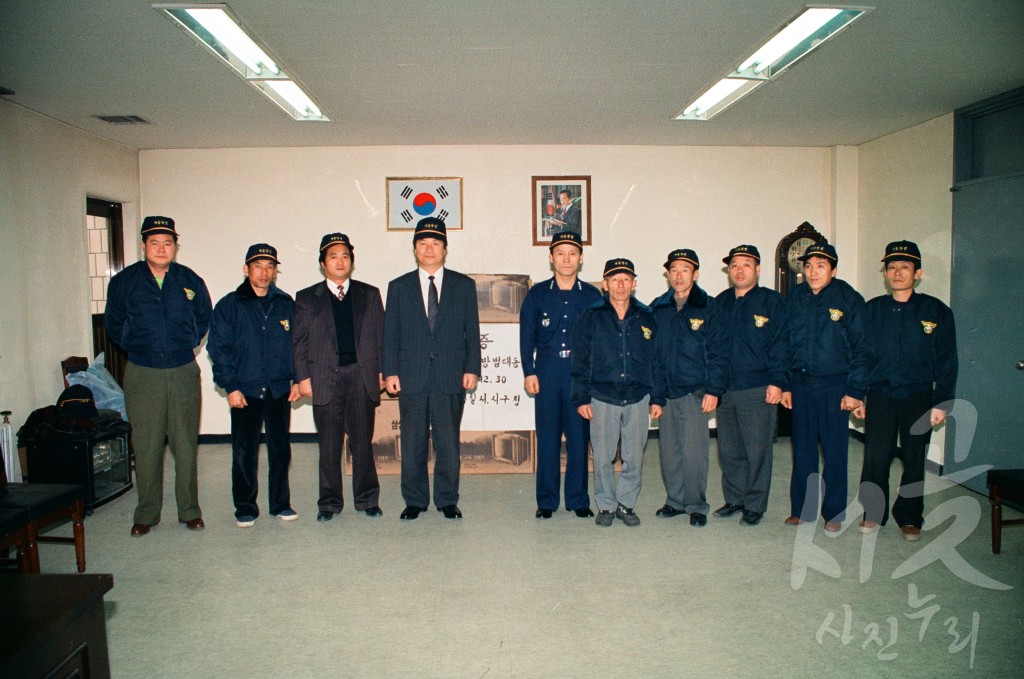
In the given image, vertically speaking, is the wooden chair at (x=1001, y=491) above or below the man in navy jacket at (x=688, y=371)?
below

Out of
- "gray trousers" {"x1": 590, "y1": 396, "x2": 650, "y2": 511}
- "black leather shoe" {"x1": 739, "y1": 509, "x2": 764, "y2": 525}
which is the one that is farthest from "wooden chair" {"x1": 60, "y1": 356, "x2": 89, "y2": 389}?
"black leather shoe" {"x1": 739, "y1": 509, "x2": 764, "y2": 525}

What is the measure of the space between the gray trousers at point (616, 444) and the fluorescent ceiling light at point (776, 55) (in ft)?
6.84

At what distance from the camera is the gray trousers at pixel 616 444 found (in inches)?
155

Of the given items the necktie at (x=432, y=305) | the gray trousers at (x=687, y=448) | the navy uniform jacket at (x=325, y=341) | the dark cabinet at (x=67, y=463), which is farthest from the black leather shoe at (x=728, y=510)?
the dark cabinet at (x=67, y=463)

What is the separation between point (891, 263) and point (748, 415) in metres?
1.17

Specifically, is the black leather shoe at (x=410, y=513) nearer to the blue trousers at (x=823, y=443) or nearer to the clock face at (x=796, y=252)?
the blue trousers at (x=823, y=443)

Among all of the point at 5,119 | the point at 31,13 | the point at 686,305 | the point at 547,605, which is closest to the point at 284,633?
the point at 547,605

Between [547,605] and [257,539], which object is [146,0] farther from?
[547,605]

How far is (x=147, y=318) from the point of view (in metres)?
3.88

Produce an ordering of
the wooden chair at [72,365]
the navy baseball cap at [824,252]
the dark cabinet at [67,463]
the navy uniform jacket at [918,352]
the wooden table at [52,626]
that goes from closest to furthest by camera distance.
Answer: the wooden table at [52,626], the navy uniform jacket at [918,352], the navy baseball cap at [824,252], the dark cabinet at [67,463], the wooden chair at [72,365]

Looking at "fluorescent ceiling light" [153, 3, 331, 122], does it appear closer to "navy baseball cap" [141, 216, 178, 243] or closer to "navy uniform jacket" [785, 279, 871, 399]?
"navy baseball cap" [141, 216, 178, 243]

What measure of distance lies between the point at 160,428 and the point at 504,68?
2.93 meters

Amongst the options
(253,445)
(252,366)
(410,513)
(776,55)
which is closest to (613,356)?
(410,513)

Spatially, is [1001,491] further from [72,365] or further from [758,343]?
[72,365]
